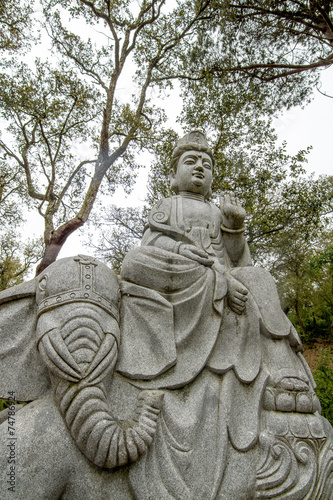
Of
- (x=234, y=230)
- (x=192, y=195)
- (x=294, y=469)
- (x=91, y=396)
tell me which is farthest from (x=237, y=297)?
(x=192, y=195)

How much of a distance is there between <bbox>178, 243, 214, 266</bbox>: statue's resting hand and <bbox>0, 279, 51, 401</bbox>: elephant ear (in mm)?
1083

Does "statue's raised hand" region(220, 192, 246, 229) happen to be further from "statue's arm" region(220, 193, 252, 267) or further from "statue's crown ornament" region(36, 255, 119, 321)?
"statue's crown ornament" region(36, 255, 119, 321)

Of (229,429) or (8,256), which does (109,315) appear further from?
(8,256)

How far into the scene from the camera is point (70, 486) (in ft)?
6.27

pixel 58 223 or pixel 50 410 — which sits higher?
pixel 58 223

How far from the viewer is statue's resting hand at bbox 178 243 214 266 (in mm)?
2762

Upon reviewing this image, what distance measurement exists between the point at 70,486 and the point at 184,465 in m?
0.60

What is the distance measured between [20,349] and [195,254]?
4.48ft

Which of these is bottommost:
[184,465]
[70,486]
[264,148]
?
[70,486]

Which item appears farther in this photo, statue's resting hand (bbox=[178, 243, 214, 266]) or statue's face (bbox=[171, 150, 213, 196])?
statue's face (bbox=[171, 150, 213, 196])

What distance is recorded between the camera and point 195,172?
145 inches

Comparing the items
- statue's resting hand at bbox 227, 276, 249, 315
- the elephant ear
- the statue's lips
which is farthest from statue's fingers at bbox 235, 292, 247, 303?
the statue's lips

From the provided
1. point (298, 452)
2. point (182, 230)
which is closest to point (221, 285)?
point (182, 230)

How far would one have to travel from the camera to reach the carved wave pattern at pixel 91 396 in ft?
6.21
